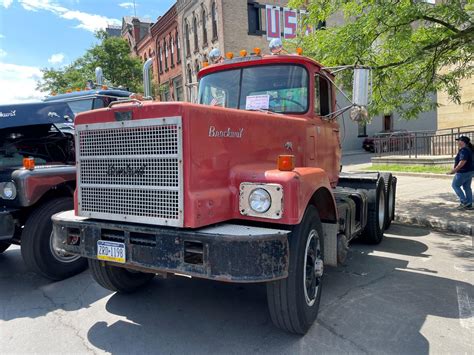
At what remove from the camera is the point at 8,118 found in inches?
203

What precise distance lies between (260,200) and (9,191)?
3.38 m

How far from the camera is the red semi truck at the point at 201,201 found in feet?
9.92

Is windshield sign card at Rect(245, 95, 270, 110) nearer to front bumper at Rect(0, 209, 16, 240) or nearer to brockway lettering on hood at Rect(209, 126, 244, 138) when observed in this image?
brockway lettering on hood at Rect(209, 126, 244, 138)

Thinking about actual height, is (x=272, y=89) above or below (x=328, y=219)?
above

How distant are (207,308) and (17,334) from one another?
181cm

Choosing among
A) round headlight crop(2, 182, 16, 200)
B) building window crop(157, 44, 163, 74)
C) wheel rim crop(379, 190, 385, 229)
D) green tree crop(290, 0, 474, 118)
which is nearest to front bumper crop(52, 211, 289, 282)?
round headlight crop(2, 182, 16, 200)

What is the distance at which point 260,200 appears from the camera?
3.18m

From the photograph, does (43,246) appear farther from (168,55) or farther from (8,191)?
(168,55)

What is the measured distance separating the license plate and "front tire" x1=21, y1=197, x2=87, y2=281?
1.64 meters

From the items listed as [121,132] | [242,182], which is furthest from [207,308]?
[121,132]

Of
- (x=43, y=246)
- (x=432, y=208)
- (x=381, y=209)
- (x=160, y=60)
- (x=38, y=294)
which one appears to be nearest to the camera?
(x=38, y=294)

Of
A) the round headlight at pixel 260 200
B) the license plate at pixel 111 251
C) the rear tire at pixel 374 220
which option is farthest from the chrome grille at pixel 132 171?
the rear tire at pixel 374 220

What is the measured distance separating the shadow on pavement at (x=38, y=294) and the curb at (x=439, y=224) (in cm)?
611

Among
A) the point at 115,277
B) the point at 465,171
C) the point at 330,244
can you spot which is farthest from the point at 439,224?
the point at 115,277
